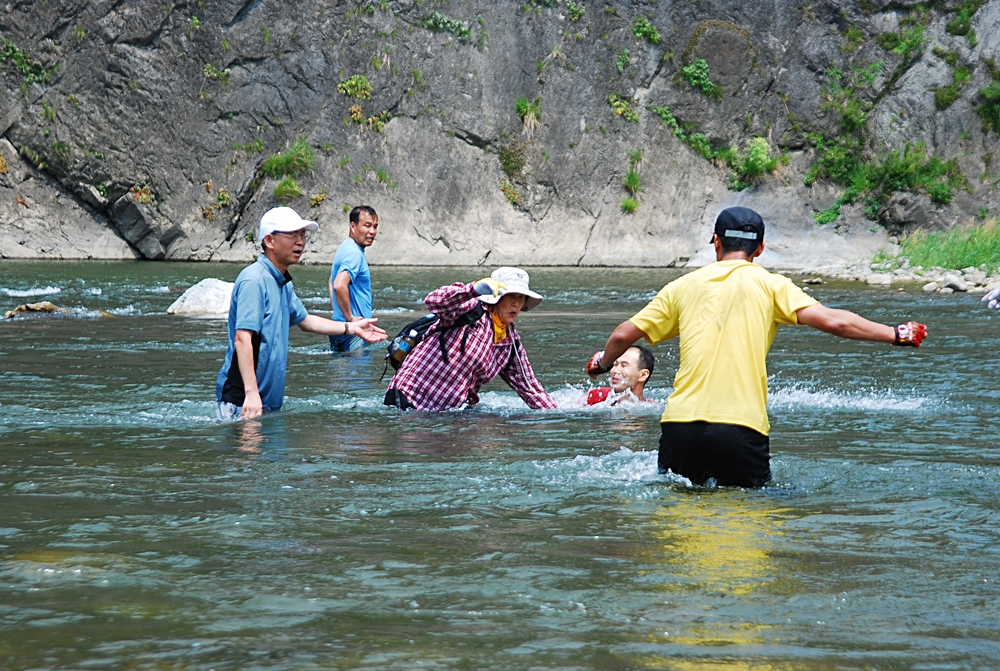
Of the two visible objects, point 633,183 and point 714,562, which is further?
point 633,183

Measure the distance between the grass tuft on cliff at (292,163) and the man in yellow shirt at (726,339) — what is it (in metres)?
33.8

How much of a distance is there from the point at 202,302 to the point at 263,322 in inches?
475

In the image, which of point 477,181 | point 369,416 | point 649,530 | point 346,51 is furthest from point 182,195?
point 649,530

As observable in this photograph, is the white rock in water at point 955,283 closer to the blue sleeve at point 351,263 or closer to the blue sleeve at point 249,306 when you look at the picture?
the blue sleeve at point 351,263

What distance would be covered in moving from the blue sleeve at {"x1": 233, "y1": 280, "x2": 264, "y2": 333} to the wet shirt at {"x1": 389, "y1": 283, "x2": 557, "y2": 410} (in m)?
1.33

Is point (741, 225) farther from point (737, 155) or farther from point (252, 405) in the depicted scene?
point (737, 155)

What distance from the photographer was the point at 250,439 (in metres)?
7.45

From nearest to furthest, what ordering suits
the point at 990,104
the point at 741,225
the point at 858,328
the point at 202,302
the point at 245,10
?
the point at 858,328 < the point at 741,225 < the point at 202,302 < the point at 245,10 < the point at 990,104

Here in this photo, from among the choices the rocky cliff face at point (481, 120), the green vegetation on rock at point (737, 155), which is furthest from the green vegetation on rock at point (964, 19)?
the green vegetation on rock at point (737, 155)

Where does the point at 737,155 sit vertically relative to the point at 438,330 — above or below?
above

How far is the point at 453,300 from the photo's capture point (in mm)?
8102

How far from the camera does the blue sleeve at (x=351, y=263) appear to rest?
12.2 metres

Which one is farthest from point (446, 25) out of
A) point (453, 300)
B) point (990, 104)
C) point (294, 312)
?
point (294, 312)

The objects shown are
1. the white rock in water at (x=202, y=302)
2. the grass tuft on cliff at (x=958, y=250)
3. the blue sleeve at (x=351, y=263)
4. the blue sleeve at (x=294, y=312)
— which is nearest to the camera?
the blue sleeve at (x=294, y=312)
